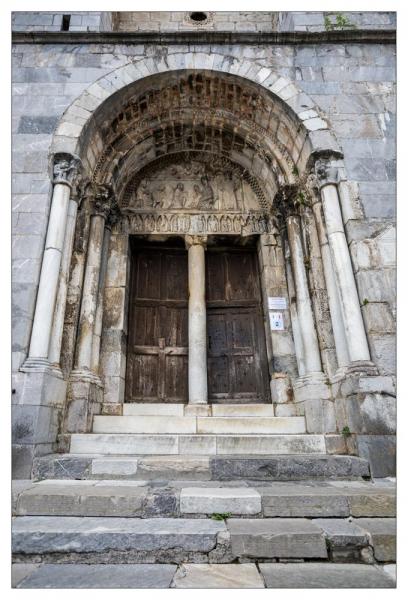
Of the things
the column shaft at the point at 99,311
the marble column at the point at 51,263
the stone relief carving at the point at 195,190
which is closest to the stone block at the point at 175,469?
the marble column at the point at 51,263

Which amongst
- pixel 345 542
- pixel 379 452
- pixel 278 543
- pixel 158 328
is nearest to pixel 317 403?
pixel 379 452

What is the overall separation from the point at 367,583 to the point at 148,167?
267 inches

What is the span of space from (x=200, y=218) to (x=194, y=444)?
3.99 meters

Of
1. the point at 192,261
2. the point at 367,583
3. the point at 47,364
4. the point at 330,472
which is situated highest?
the point at 192,261

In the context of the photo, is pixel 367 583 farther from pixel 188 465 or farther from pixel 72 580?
pixel 188 465

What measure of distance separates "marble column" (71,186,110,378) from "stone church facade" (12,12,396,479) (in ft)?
0.10

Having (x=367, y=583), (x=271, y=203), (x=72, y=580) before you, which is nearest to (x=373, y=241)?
(x=271, y=203)

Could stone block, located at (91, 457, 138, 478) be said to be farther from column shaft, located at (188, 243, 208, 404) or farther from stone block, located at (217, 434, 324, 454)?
column shaft, located at (188, 243, 208, 404)

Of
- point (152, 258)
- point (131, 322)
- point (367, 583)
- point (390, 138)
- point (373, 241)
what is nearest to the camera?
point (367, 583)

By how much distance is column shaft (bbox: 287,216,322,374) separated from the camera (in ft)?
17.2

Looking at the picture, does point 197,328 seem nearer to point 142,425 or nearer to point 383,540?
point 142,425

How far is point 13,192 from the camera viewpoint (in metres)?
5.04

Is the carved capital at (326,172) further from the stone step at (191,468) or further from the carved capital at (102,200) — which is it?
the stone step at (191,468)

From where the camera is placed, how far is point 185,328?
21.3ft
